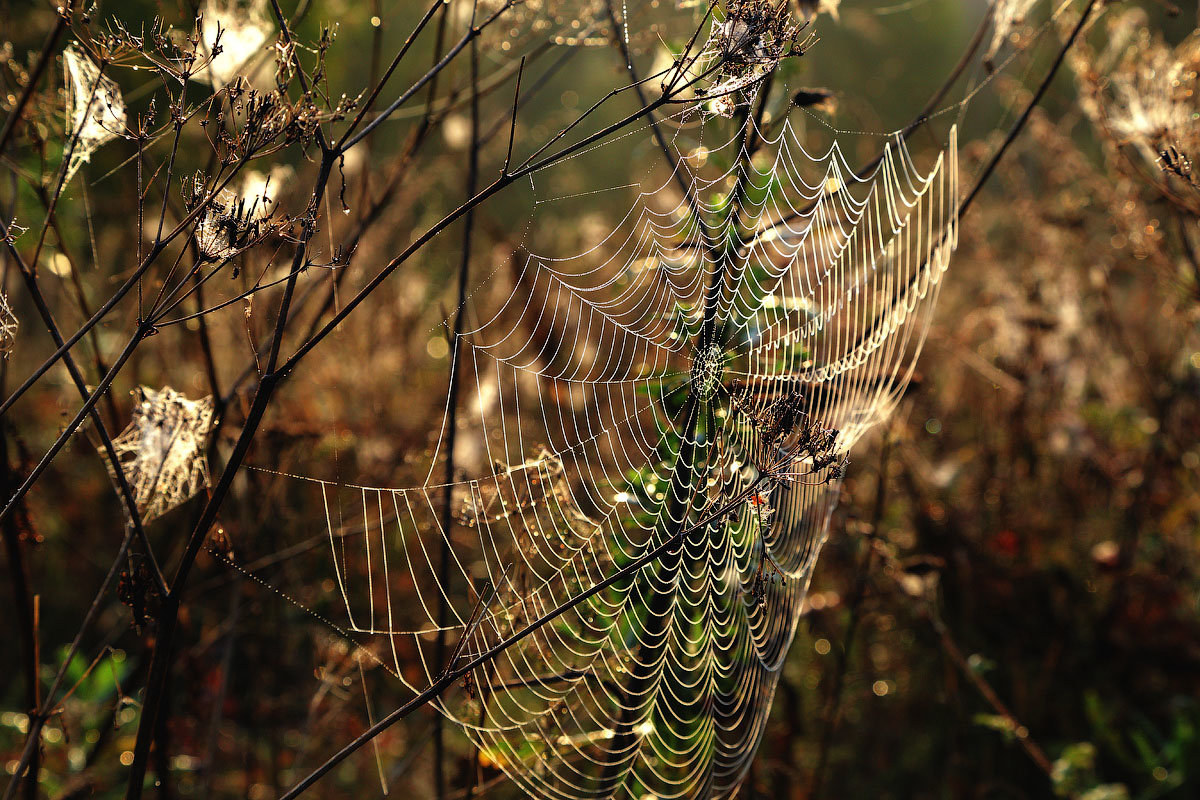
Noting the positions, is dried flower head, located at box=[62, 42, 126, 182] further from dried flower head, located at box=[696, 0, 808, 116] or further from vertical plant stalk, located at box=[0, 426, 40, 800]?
dried flower head, located at box=[696, 0, 808, 116]

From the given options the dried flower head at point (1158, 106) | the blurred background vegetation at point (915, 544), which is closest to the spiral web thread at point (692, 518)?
the blurred background vegetation at point (915, 544)

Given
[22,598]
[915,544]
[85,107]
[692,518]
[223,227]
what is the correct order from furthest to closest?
[915,544], [692,518], [22,598], [85,107], [223,227]

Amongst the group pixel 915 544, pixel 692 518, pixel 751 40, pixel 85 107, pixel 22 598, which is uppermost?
pixel 85 107

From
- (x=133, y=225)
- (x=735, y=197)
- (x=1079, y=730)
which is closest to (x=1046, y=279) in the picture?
(x=1079, y=730)

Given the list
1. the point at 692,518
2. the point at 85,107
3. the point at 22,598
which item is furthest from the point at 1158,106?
the point at 22,598

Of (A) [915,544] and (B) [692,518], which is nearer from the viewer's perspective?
(B) [692,518]

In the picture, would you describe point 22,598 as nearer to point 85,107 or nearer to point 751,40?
point 85,107
